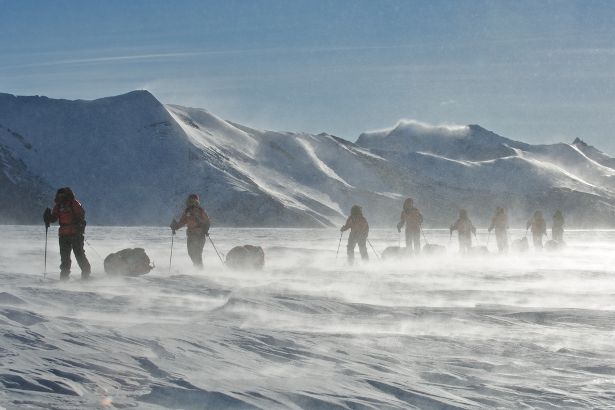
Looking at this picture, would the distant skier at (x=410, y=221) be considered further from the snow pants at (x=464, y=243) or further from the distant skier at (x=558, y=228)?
the distant skier at (x=558, y=228)

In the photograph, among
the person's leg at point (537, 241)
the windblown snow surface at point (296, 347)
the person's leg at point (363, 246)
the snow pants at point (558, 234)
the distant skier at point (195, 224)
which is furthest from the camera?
the snow pants at point (558, 234)

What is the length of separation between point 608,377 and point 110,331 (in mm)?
4381

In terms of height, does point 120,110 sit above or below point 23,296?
above

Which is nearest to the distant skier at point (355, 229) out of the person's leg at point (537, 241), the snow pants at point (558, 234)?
the person's leg at point (537, 241)

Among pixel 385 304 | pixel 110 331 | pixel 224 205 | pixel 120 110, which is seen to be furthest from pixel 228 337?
pixel 120 110

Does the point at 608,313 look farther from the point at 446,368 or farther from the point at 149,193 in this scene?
the point at 149,193

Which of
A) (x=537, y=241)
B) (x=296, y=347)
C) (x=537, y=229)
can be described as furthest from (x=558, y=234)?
(x=296, y=347)

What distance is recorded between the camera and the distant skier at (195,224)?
1542 cm

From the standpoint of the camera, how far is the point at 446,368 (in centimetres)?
594

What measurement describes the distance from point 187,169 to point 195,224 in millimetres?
112271

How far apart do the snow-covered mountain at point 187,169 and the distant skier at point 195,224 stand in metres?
92.7

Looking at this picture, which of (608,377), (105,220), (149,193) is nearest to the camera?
(608,377)

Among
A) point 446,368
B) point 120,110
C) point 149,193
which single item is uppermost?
point 120,110

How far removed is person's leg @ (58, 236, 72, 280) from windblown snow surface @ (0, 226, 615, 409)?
1.34 ft
